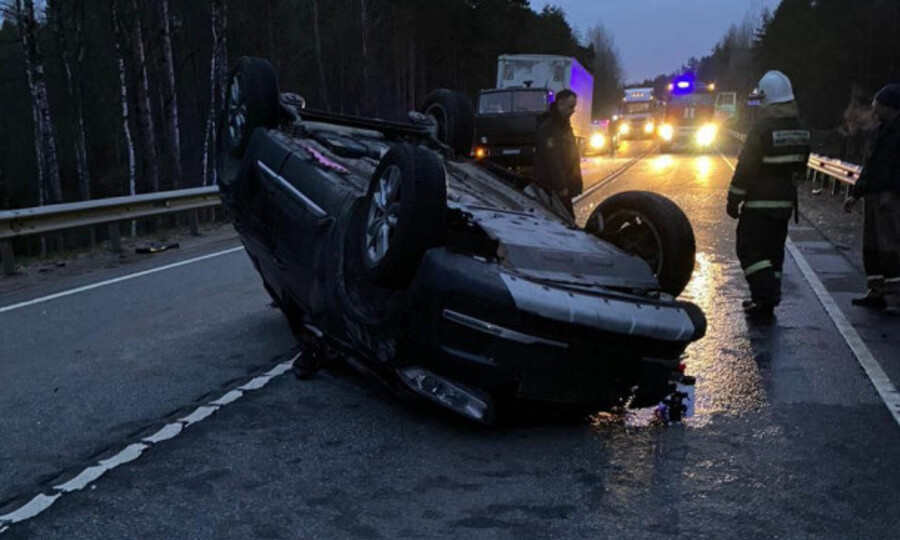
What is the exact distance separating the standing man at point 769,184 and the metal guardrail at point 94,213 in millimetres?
5481

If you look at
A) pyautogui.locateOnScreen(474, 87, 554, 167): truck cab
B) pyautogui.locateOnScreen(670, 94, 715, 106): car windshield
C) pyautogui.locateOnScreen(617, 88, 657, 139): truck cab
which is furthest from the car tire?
pyautogui.locateOnScreen(617, 88, 657, 139): truck cab

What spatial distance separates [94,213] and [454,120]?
6630mm

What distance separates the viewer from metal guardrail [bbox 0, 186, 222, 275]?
9.29 m

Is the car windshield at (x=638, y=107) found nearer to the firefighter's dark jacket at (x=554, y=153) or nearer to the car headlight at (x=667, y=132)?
the car headlight at (x=667, y=132)

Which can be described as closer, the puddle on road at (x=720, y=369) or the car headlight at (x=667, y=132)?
the puddle on road at (x=720, y=369)

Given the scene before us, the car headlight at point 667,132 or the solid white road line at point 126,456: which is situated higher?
the car headlight at point 667,132

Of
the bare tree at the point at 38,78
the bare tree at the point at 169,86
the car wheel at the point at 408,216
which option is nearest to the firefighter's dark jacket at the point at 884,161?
the car wheel at the point at 408,216

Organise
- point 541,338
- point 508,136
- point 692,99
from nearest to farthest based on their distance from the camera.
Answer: point 541,338 → point 508,136 → point 692,99

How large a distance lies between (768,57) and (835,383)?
90667 mm

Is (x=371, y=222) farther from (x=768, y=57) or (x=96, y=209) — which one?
(x=768, y=57)

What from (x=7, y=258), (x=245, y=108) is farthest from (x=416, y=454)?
(x=7, y=258)

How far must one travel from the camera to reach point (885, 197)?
6605 mm

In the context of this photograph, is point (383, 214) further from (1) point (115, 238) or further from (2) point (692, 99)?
(2) point (692, 99)

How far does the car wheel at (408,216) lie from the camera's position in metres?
3.58
